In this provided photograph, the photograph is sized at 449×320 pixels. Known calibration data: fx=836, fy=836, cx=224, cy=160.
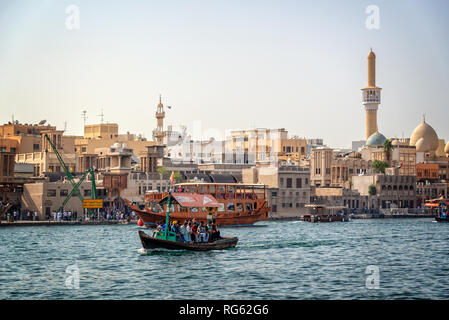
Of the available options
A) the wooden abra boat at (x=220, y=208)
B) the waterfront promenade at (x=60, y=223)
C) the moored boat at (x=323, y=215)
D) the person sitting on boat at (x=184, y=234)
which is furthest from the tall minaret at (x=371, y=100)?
the person sitting on boat at (x=184, y=234)

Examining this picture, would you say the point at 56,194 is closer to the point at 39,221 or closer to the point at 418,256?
the point at 39,221

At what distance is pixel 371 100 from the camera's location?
196m

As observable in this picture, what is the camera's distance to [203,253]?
5812cm

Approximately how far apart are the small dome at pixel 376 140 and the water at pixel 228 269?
102 meters

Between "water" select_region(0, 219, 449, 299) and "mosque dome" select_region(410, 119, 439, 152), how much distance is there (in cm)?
10686

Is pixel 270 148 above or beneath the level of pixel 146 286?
above

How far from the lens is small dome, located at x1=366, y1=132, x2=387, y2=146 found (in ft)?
583

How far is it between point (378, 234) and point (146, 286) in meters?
48.5

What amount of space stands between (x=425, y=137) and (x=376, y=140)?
1217 cm

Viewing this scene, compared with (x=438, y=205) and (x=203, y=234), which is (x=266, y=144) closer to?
(x=438, y=205)

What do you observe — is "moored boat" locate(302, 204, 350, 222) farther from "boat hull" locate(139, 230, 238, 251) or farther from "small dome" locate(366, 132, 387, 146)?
"boat hull" locate(139, 230, 238, 251)

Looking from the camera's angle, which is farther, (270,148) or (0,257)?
(270,148)
